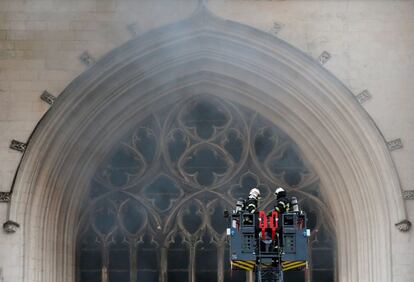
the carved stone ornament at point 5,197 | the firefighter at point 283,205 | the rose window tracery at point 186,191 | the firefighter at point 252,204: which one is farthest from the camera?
the rose window tracery at point 186,191

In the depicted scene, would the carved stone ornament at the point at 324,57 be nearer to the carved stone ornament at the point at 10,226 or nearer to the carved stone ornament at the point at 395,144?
the carved stone ornament at the point at 395,144

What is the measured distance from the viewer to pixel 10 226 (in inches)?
850

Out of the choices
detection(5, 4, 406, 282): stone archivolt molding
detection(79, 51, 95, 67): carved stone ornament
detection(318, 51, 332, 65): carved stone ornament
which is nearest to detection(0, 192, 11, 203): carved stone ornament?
detection(5, 4, 406, 282): stone archivolt molding

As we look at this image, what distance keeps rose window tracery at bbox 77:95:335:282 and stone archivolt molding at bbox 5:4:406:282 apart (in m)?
0.26

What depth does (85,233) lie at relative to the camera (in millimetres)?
22906

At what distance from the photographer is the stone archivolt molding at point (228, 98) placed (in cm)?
2181

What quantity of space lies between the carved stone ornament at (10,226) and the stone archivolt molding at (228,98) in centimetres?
13

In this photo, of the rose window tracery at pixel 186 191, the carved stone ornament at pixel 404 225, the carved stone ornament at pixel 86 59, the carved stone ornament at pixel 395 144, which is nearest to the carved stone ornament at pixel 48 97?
the carved stone ornament at pixel 86 59

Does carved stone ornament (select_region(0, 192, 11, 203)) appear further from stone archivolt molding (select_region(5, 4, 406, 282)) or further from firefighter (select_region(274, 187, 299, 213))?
firefighter (select_region(274, 187, 299, 213))

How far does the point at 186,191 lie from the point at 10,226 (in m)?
2.92

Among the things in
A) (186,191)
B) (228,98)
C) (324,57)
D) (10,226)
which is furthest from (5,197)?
(324,57)

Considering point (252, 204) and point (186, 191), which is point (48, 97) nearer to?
point (186, 191)

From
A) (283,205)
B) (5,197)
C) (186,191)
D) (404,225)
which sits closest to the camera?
(283,205)

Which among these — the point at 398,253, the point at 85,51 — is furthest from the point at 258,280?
the point at 85,51
